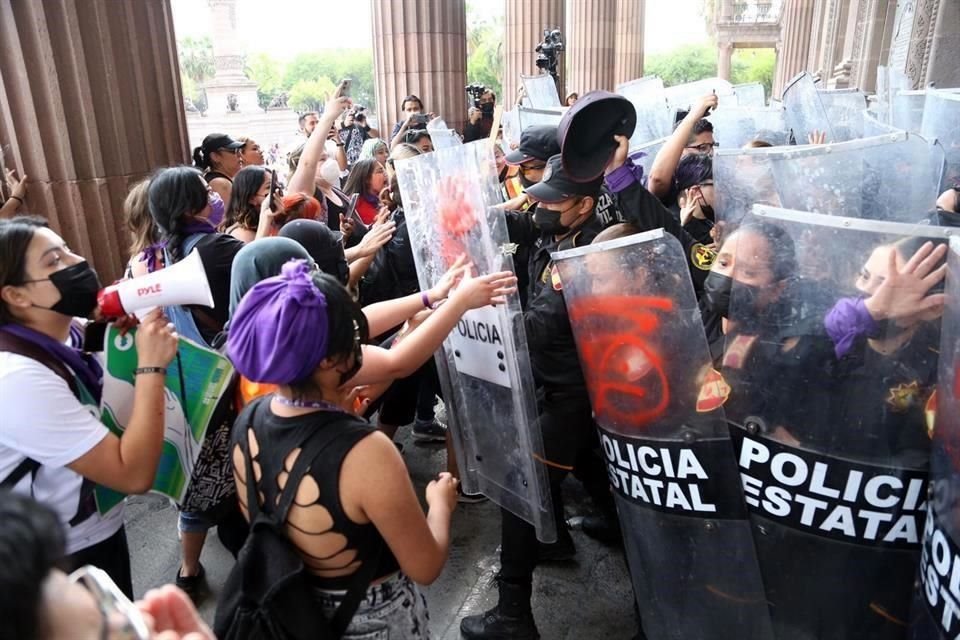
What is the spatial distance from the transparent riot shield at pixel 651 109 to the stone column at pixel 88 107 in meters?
3.21

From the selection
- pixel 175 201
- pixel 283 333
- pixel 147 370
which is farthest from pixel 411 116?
pixel 283 333

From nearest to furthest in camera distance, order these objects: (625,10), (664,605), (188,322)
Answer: (664,605)
(188,322)
(625,10)

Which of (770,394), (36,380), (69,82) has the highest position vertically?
(69,82)

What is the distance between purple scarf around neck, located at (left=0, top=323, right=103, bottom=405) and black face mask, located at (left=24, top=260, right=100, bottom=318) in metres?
0.08

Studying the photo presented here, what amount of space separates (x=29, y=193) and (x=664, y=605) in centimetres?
365

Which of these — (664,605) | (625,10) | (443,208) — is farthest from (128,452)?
(625,10)

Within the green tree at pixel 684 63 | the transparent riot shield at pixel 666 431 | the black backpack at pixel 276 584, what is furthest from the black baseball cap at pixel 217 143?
the green tree at pixel 684 63

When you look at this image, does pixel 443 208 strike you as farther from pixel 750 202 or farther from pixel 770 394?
pixel 770 394

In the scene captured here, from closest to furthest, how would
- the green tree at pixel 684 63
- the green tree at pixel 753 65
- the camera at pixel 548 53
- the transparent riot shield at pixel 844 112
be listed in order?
the transparent riot shield at pixel 844 112 < the camera at pixel 548 53 < the green tree at pixel 753 65 < the green tree at pixel 684 63

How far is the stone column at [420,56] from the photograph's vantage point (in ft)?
24.5

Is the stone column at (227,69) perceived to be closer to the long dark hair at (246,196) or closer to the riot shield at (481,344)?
the long dark hair at (246,196)

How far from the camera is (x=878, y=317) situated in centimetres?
140

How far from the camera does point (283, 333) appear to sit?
4.35 ft

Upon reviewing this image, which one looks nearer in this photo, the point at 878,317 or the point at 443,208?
the point at 878,317
